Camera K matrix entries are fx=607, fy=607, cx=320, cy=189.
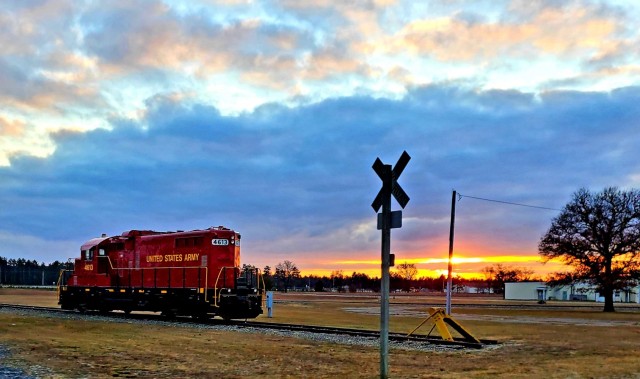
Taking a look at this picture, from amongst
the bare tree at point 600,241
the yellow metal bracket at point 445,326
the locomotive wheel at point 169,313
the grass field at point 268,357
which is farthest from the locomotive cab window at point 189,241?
the bare tree at point 600,241

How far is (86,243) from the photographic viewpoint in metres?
38.5

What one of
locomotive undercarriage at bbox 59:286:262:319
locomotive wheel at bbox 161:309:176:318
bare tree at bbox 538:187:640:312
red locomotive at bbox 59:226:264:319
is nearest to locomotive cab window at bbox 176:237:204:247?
red locomotive at bbox 59:226:264:319

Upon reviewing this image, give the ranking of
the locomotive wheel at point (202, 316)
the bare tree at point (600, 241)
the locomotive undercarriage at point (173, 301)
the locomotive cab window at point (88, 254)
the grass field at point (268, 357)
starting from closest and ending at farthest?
1. the grass field at point (268, 357)
2. the locomotive undercarriage at point (173, 301)
3. the locomotive wheel at point (202, 316)
4. the locomotive cab window at point (88, 254)
5. the bare tree at point (600, 241)

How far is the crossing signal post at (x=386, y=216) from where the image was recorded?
11805mm

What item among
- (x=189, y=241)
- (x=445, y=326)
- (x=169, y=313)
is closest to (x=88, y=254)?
(x=169, y=313)

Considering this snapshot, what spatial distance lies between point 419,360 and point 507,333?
12.5 metres

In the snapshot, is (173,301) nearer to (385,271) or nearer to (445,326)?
(445,326)

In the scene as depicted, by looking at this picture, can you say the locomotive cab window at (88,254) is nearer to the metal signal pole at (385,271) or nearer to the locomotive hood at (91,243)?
the locomotive hood at (91,243)

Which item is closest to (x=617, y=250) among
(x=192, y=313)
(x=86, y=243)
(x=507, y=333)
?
(x=507, y=333)

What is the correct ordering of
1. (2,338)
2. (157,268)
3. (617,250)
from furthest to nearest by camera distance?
(617,250)
(157,268)
(2,338)

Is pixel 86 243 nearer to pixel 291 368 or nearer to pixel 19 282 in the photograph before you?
pixel 291 368

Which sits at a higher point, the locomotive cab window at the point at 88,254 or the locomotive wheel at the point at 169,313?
the locomotive cab window at the point at 88,254

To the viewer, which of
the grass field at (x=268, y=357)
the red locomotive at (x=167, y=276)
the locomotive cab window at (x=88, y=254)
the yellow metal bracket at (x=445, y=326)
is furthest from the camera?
the locomotive cab window at (x=88, y=254)

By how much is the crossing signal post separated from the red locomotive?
60.2 ft
